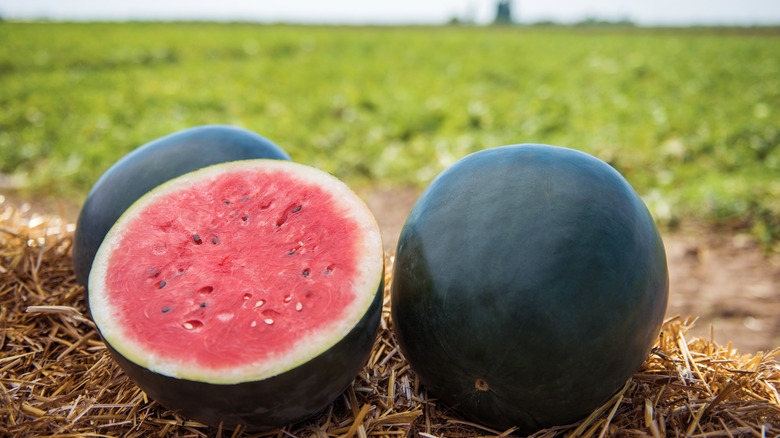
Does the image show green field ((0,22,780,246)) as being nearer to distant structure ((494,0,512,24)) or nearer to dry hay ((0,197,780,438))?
dry hay ((0,197,780,438))

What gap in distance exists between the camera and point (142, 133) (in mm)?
9211

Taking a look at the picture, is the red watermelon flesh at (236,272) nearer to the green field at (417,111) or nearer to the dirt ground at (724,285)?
the dirt ground at (724,285)

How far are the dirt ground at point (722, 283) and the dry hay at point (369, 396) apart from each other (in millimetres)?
1292

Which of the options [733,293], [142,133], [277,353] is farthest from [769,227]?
[142,133]

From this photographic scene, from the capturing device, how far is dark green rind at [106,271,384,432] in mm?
1716

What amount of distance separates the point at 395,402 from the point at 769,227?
19.1 ft

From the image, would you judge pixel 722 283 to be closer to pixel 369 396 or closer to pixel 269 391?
pixel 369 396

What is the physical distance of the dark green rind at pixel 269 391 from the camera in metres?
1.72

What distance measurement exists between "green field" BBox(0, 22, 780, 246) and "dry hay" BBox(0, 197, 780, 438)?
4.28 meters

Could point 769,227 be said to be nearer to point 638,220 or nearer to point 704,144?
point 704,144

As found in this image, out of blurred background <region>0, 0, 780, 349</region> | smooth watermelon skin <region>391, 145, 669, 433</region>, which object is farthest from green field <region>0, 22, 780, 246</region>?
A: smooth watermelon skin <region>391, 145, 669, 433</region>

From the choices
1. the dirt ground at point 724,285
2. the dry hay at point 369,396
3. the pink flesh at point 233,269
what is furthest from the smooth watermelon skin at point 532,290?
the dirt ground at point 724,285

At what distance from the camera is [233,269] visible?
1956mm

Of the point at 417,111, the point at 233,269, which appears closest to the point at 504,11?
the point at 417,111
